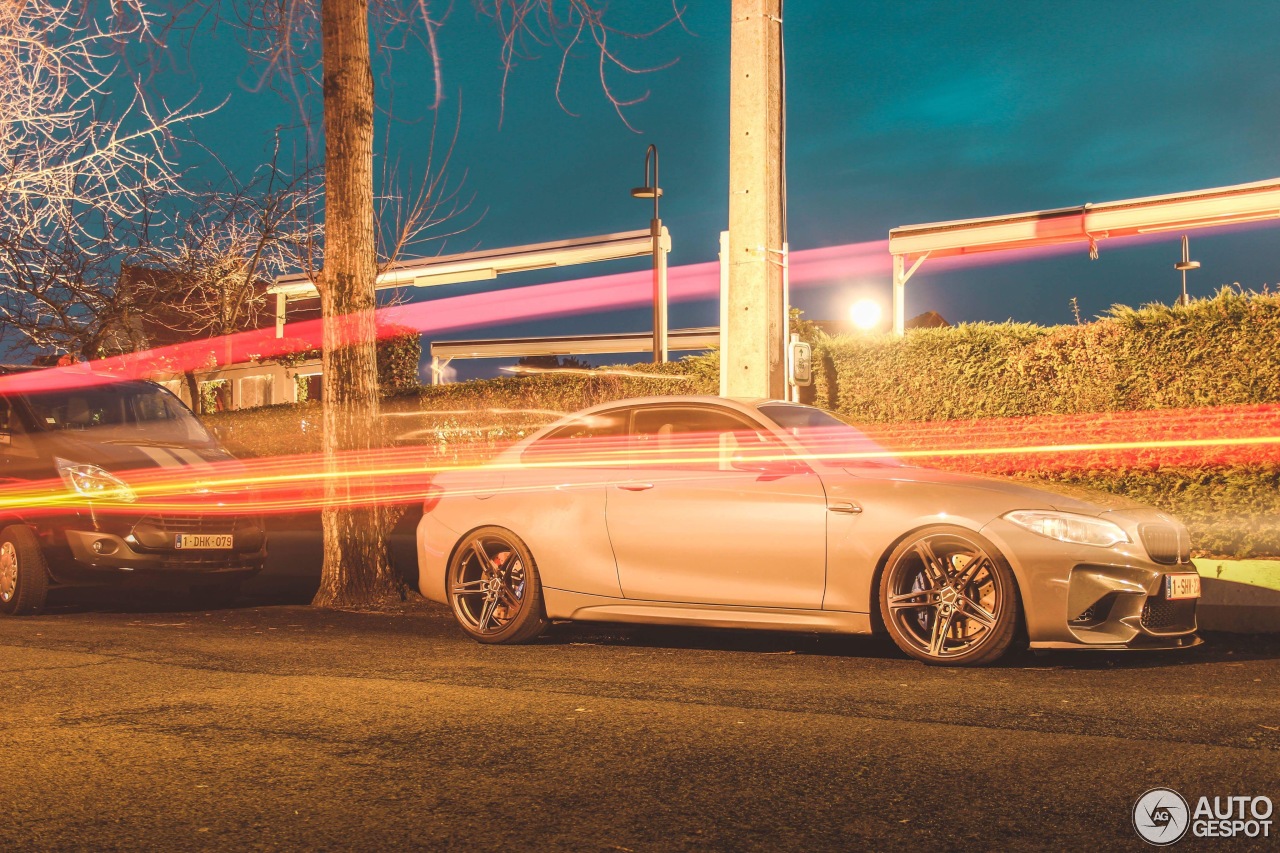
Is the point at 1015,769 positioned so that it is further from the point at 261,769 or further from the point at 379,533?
the point at 379,533

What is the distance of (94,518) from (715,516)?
5297mm

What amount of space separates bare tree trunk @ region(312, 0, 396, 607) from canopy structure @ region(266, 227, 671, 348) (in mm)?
10620

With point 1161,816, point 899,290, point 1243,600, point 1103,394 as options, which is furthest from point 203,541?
point 899,290

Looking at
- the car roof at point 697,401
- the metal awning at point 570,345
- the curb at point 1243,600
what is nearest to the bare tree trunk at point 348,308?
the car roof at point 697,401

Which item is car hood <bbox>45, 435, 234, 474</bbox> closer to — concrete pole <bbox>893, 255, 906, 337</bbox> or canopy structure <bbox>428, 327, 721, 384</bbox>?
concrete pole <bbox>893, 255, 906, 337</bbox>

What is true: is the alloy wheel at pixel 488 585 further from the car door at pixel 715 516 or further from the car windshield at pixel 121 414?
the car windshield at pixel 121 414

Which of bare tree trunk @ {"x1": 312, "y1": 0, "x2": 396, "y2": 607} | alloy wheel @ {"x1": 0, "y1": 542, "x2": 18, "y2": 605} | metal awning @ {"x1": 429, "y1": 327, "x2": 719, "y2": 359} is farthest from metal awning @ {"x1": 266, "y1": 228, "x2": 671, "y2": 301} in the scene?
metal awning @ {"x1": 429, "y1": 327, "x2": 719, "y2": 359}

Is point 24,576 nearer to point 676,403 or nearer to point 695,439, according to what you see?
point 676,403

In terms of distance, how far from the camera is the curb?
808 centimetres

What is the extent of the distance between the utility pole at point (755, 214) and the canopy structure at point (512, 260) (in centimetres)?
Answer: 1027

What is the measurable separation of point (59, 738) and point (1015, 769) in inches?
146

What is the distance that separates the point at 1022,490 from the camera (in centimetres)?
651

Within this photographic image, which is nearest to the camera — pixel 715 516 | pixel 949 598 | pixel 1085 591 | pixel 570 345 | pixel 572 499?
pixel 1085 591

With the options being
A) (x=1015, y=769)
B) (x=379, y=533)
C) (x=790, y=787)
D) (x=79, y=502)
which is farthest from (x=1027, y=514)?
(x=79, y=502)
